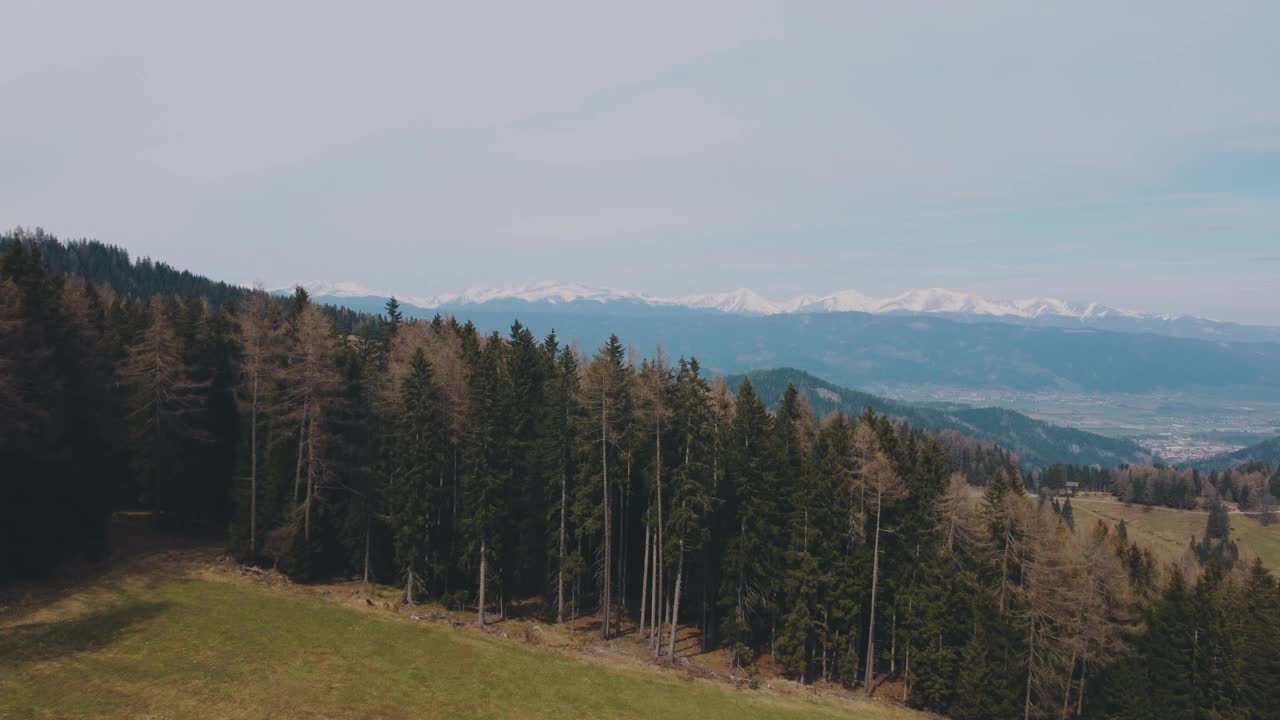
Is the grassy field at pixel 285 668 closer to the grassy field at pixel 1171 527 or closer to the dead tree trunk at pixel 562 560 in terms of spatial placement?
the dead tree trunk at pixel 562 560

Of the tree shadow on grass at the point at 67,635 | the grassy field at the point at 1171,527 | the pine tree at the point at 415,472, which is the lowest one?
the grassy field at the point at 1171,527

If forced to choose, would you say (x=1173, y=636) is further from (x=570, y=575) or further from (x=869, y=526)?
(x=570, y=575)

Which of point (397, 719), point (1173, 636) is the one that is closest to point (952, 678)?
point (1173, 636)

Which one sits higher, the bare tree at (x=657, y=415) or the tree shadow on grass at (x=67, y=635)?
the bare tree at (x=657, y=415)

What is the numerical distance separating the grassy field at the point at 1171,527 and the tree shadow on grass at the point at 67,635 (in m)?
151

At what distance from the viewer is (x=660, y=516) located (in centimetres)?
4044

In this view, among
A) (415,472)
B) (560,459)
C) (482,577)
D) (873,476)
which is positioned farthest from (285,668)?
(873,476)

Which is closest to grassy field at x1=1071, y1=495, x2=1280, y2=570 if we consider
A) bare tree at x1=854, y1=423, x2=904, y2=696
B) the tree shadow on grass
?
bare tree at x1=854, y1=423, x2=904, y2=696

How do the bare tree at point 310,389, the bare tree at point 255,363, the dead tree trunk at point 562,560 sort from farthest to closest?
the dead tree trunk at point 562,560 < the bare tree at point 255,363 < the bare tree at point 310,389

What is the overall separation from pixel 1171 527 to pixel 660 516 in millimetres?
163447

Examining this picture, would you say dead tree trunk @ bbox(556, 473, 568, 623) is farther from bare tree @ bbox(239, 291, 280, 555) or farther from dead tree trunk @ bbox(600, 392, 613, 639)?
bare tree @ bbox(239, 291, 280, 555)

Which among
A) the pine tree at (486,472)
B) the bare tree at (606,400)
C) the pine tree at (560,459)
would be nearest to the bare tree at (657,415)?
the bare tree at (606,400)

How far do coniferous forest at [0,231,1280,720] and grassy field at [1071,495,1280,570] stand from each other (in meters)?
101

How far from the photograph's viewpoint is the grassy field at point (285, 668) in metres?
22.8
